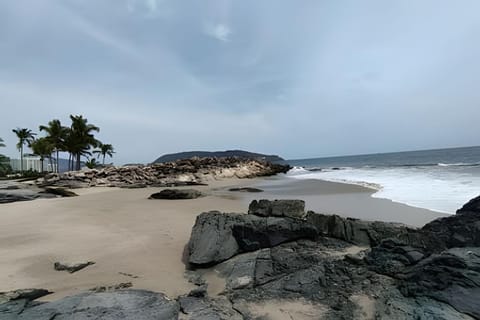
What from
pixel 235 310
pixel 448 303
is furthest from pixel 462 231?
pixel 235 310

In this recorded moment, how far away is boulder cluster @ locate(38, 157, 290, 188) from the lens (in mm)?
24595

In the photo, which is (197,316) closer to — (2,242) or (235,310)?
(235,310)

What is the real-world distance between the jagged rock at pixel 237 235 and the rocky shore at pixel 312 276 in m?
0.02

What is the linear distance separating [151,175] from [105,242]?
23758 millimetres

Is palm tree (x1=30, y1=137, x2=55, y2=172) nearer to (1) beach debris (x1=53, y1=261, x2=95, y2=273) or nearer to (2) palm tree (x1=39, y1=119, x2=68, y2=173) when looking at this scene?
(2) palm tree (x1=39, y1=119, x2=68, y2=173)

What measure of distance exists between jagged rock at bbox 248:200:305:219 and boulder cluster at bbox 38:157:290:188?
57.2 ft

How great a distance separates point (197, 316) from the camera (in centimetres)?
317

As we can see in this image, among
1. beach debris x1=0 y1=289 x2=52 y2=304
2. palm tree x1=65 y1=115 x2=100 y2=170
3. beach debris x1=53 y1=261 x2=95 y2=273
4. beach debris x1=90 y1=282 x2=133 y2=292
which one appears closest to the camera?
beach debris x1=0 y1=289 x2=52 y2=304

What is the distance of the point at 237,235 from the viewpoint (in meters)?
5.45

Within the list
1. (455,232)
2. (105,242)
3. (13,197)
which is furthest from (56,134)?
(455,232)

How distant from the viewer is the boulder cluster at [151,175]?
24.6 meters

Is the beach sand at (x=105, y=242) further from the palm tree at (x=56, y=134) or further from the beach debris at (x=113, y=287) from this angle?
the palm tree at (x=56, y=134)

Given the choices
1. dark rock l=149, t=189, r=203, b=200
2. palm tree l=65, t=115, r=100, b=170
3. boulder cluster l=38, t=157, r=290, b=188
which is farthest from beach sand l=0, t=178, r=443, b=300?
palm tree l=65, t=115, r=100, b=170

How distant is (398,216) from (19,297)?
30.5 ft
